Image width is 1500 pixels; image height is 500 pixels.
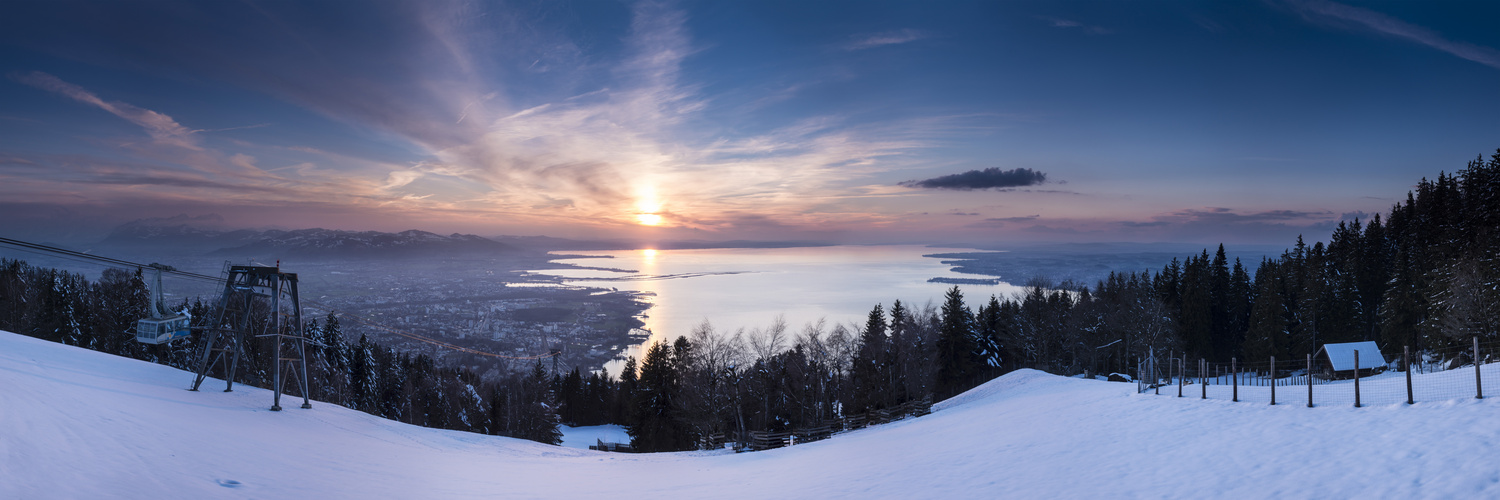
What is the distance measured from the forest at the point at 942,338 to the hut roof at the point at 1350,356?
2.15m

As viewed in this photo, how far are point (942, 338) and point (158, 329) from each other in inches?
1710

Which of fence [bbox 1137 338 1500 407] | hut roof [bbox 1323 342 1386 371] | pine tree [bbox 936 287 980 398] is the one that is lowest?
pine tree [bbox 936 287 980 398]

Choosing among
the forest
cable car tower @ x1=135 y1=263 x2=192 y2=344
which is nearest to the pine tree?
the forest

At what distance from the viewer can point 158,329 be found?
19.8 meters

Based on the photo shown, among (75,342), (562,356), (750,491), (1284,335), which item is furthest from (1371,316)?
(75,342)

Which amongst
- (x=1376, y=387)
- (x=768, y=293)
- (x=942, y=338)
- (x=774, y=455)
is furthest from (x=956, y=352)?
(x=768, y=293)

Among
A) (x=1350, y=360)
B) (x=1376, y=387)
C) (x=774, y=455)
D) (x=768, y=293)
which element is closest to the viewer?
(x=1376, y=387)

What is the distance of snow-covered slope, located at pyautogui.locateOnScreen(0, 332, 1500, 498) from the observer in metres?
8.51

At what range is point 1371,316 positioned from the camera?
141 ft

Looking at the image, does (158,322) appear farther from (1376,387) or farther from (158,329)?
(1376,387)

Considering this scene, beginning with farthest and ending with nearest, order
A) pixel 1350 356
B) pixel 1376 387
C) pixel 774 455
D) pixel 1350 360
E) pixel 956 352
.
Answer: pixel 956 352 → pixel 1350 356 → pixel 1350 360 → pixel 774 455 → pixel 1376 387

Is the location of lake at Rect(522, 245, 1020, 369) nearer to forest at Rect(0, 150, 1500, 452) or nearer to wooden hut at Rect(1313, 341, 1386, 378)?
forest at Rect(0, 150, 1500, 452)

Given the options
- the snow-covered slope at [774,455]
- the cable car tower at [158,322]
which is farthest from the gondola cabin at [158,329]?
the snow-covered slope at [774,455]

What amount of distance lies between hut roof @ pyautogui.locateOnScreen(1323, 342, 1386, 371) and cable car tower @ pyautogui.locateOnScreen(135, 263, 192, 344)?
52.2m
